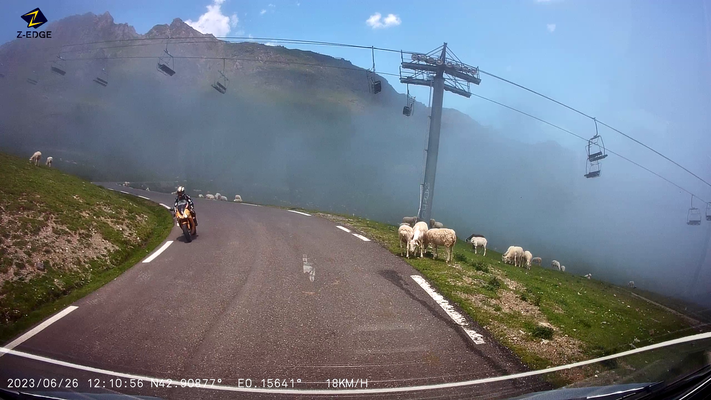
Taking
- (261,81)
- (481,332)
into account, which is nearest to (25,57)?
(261,81)

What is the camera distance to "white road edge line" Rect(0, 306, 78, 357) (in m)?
5.06

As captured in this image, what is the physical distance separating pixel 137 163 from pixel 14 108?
842 cm

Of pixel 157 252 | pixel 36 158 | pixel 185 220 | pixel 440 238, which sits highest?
pixel 36 158

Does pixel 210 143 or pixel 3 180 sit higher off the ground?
pixel 210 143

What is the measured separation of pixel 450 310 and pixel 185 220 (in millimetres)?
10138

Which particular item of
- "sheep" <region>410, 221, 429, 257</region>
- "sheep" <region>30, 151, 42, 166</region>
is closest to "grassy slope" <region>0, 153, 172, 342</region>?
"sheep" <region>410, 221, 429, 257</region>

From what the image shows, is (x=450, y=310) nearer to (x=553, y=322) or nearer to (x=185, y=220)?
(x=553, y=322)

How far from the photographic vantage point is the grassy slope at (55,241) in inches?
268

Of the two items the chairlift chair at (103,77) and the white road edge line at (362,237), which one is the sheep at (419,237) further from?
the chairlift chair at (103,77)

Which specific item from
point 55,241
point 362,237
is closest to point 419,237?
point 362,237

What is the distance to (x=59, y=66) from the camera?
1823cm

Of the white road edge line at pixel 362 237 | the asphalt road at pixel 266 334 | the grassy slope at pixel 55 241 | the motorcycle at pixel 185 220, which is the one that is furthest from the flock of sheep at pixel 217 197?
the asphalt road at pixel 266 334

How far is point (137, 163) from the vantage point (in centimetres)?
2088

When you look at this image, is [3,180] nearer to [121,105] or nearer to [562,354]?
[121,105]
